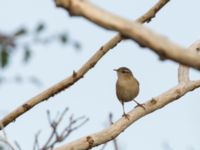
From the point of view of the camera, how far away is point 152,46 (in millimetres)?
1040

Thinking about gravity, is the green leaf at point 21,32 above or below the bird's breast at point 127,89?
above

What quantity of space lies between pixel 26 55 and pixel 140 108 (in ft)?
4.48

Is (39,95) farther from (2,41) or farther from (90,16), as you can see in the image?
(90,16)

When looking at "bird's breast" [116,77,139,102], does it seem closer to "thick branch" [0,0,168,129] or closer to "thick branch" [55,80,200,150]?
"thick branch" [55,80,200,150]

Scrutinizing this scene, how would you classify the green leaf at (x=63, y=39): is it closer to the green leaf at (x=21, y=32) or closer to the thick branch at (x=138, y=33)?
the green leaf at (x=21, y=32)

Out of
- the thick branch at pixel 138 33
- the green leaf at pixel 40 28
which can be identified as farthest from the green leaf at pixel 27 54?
the thick branch at pixel 138 33

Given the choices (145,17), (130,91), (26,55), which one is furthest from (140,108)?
(26,55)

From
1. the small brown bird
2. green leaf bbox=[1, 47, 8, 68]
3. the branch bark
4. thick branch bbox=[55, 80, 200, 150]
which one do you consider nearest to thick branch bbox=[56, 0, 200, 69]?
the branch bark

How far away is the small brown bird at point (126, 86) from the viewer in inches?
153

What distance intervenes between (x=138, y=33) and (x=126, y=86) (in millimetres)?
2944

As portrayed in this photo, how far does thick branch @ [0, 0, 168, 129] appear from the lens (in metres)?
2.52

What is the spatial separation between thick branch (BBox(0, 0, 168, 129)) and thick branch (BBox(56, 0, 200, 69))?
135 cm

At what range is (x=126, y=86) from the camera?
4000 mm

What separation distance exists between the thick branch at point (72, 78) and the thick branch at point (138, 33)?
1351 mm
